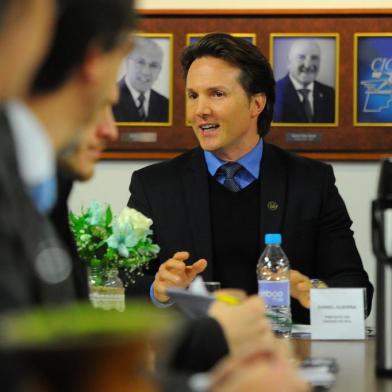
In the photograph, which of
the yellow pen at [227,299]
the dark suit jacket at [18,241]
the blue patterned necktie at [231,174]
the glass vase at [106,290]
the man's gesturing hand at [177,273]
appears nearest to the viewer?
the dark suit jacket at [18,241]

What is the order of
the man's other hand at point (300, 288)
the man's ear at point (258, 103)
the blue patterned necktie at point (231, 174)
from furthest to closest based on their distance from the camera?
1. the man's ear at point (258, 103)
2. the blue patterned necktie at point (231, 174)
3. the man's other hand at point (300, 288)

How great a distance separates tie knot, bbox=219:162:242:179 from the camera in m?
4.38

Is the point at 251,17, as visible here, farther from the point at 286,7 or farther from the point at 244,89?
the point at 244,89

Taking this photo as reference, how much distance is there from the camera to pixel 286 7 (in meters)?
4.92

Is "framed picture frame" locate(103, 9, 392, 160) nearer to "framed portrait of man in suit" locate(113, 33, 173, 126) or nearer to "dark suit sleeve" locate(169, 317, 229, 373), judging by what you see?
"framed portrait of man in suit" locate(113, 33, 173, 126)

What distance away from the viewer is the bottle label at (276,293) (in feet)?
11.1

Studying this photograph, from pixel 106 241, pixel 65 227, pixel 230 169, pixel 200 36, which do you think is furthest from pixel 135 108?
pixel 65 227

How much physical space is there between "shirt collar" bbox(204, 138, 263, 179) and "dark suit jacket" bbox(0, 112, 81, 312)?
3.29 metres

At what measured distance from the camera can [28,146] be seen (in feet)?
3.43

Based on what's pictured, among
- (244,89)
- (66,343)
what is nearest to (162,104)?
(244,89)

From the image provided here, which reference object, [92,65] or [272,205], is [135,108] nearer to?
[272,205]

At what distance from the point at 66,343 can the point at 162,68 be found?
13.8 ft

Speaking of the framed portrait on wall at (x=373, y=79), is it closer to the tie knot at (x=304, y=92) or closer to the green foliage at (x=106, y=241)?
the tie knot at (x=304, y=92)

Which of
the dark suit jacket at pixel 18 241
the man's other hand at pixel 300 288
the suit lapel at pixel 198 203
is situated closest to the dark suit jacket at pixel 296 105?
the suit lapel at pixel 198 203
